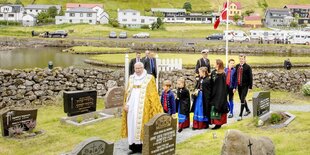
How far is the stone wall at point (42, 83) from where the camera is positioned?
2069 centimetres

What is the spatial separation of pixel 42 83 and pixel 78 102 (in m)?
5.31

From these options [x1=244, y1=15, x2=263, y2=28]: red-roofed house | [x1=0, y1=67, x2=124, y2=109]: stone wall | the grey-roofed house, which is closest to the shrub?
[x1=0, y1=67, x2=124, y2=109]: stone wall

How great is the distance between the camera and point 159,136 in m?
10.2

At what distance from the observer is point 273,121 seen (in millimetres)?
14633

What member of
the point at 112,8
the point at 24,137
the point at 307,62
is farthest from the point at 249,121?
the point at 112,8

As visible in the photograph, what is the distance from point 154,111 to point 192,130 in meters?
3.16

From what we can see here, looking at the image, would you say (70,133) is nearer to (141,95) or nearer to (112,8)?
(141,95)

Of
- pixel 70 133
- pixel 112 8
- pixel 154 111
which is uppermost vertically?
pixel 112 8

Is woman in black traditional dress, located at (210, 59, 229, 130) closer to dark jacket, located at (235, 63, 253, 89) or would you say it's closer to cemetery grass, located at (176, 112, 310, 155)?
cemetery grass, located at (176, 112, 310, 155)

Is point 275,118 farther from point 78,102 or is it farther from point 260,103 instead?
point 78,102

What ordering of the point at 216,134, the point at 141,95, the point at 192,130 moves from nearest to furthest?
the point at 141,95 < the point at 216,134 < the point at 192,130

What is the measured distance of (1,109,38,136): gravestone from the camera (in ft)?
45.9

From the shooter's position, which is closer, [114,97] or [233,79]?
[233,79]

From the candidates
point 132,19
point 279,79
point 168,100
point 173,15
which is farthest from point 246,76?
point 173,15
